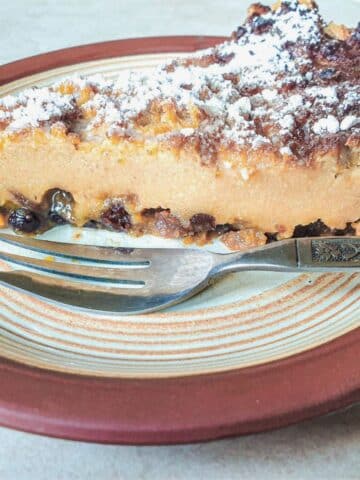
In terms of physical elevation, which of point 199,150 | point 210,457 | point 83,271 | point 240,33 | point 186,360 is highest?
point 240,33

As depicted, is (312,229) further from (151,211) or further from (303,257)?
(151,211)

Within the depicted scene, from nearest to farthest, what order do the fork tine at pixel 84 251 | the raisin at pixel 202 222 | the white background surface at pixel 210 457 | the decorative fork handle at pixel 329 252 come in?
the white background surface at pixel 210 457, the decorative fork handle at pixel 329 252, the fork tine at pixel 84 251, the raisin at pixel 202 222

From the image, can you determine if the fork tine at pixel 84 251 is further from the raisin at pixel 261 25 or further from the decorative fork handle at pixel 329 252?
the raisin at pixel 261 25

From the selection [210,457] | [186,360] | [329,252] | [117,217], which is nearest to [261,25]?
[117,217]

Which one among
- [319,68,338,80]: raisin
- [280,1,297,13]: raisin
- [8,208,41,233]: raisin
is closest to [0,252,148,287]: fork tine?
[8,208,41,233]: raisin

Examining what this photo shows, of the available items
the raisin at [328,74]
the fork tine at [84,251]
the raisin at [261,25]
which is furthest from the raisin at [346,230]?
the raisin at [261,25]

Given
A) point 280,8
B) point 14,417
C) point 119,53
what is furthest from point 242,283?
point 119,53

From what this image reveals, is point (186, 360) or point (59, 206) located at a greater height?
point (59, 206)
